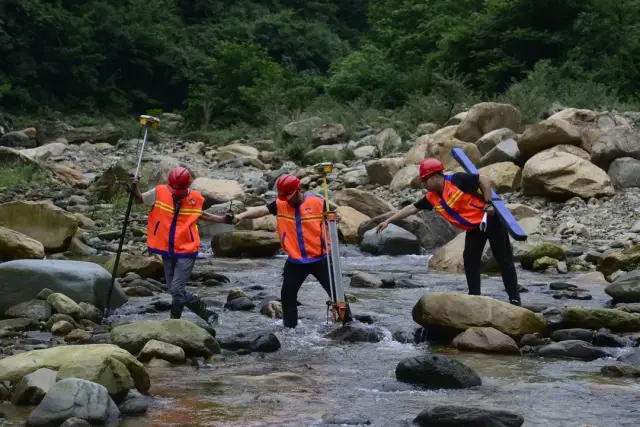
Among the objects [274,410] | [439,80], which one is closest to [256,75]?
[439,80]

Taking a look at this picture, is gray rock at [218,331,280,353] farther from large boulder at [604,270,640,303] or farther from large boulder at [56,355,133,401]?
large boulder at [604,270,640,303]

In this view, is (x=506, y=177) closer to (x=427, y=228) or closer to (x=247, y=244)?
(x=427, y=228)

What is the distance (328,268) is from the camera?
831 centimetres

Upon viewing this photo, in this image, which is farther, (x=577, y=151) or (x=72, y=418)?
(x=577, y=151)

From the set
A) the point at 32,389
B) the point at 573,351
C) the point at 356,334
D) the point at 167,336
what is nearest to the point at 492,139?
the point at 356,334

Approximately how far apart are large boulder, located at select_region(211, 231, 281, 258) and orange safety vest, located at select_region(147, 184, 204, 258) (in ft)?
18.7

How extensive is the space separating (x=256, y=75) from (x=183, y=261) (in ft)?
89.2

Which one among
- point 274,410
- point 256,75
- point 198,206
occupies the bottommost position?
point 274,410

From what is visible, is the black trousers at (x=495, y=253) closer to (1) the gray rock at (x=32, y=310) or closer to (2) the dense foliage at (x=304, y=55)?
(1) the gray rock at (x=32, y=310)

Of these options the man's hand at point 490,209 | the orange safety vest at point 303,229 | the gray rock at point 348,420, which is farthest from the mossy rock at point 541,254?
the gray rock at point 348,420

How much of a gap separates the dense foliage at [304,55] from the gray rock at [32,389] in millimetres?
16878

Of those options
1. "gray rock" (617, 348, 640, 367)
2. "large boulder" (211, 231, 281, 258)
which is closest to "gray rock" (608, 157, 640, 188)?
"large boulder" (211, 231, 281, 258)

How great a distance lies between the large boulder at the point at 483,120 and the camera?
19.8 m

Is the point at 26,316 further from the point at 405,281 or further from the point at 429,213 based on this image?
the point at 429,213
